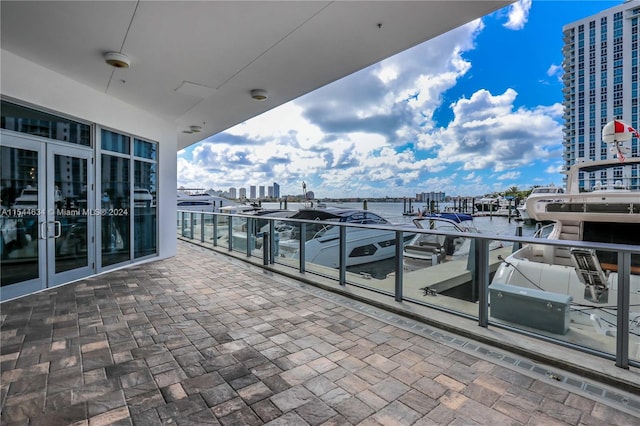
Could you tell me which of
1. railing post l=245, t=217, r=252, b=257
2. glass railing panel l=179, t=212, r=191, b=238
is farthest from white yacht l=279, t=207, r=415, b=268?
glass railing panel l=179, t=212, r=191, b=238

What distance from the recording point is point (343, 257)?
4375 mm

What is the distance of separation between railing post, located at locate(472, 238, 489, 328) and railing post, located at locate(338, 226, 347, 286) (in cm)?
181

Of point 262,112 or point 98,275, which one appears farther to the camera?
point 262,112

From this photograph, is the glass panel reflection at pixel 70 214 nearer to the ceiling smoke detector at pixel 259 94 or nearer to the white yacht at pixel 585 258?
the ceiling smoke detector at pixel 259 94

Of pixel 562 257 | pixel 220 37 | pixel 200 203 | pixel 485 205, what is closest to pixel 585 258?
pixel 562 257

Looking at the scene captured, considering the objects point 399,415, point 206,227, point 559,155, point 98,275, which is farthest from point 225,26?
point 559,155

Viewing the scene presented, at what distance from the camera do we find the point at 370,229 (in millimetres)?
4098

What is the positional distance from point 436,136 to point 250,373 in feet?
159

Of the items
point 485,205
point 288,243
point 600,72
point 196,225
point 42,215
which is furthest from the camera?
point 600,72

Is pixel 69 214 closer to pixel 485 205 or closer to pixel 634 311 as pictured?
pixel 634 311

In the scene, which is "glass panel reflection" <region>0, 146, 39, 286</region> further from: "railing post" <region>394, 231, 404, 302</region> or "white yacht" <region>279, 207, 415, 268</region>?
"railing post" <region>394, 231, 404, 302</region>

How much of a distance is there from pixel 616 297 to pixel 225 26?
4194mm

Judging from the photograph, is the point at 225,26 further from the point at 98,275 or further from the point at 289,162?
the point at 289,162

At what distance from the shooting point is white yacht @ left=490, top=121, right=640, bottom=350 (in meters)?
2.38
